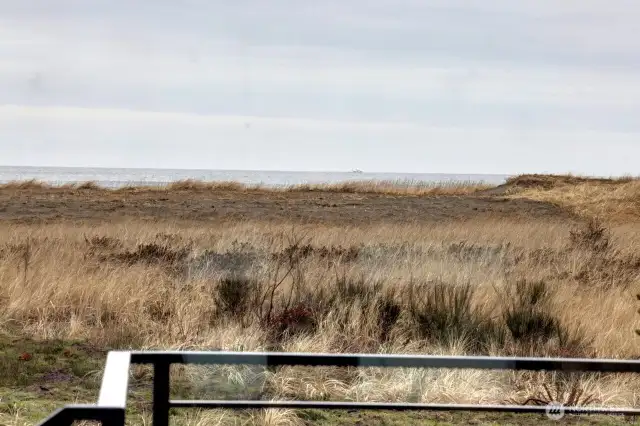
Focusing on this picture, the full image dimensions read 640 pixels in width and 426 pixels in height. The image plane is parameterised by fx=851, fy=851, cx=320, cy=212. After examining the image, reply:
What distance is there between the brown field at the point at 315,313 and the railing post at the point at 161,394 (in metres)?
3.60

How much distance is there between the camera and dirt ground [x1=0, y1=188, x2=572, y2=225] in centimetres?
2800

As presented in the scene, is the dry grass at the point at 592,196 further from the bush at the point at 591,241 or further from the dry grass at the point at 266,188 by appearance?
the bush at the point at 591,241

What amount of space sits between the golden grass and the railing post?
154 inches

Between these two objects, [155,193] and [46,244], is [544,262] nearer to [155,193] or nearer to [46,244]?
[46,244]

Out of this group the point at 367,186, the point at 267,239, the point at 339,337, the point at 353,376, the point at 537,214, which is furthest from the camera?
the point at 367,186

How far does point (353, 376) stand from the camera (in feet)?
26.5

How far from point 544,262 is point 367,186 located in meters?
28.8

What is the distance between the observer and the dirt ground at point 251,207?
91.9 ft

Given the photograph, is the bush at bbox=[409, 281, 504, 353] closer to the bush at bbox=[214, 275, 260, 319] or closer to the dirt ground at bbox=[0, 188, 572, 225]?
the bush at bbox=[214, 275, 260, 319]

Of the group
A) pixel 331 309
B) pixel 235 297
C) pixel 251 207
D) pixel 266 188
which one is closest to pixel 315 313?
pixel 331 309

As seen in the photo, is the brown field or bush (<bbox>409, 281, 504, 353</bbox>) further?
bush (<bbox>409, 281, 504, 353</bbox>)

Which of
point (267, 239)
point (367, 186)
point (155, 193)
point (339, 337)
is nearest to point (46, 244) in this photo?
point (267, 239)

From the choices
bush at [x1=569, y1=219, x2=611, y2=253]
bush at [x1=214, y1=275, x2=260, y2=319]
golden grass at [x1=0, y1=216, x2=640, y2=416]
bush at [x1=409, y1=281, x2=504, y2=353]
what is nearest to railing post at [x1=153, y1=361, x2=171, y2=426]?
golden grass at [x1=0, y1=216, x2=640, y2=416]

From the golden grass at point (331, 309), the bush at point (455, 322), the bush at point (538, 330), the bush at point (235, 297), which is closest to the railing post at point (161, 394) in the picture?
the golden grass at point (331, 309)
